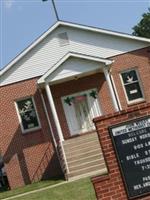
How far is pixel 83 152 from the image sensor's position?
22.1 m

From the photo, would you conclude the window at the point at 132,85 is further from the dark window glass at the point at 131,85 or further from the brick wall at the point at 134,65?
the brick wall at the point at 134,65

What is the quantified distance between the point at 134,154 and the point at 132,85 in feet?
53.1

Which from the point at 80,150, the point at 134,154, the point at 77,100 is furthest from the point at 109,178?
the point at 77,100

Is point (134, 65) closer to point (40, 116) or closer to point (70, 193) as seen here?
point (40, 116)

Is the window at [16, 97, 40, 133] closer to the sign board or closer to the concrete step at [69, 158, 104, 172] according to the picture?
the concrete step at [69, 158, 104, 172]

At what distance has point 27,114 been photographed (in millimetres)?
25750

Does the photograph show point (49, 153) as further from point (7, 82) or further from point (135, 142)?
point (135, 142)

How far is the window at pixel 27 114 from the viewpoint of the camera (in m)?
25.7

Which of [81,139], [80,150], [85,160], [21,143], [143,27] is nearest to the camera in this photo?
[85,160]

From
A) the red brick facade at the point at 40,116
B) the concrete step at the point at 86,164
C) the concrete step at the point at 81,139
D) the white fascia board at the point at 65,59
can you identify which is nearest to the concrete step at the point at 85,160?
the concrete step at the point at 86,164

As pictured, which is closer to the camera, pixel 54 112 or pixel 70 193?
pixel 70 193

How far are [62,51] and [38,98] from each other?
2.62m

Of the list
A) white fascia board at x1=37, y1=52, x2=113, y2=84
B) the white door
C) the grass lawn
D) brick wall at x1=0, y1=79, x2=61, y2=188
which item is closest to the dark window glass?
the white door

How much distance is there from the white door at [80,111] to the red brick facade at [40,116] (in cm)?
24
